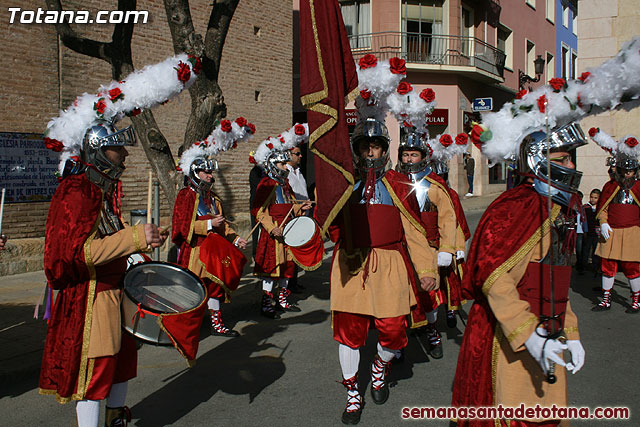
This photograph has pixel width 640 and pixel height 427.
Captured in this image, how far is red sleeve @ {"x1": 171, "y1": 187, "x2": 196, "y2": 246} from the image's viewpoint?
6398 mm

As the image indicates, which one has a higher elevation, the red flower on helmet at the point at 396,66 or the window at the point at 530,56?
the window at the point at 530,56

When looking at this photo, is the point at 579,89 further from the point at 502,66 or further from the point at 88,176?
the point at 502,66

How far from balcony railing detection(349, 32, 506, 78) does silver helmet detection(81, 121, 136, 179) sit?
69.1 ft

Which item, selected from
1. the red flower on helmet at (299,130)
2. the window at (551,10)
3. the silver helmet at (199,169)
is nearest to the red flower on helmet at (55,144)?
the silver helmet at (199,169)

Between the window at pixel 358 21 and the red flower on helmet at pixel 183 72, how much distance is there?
21.3 metres

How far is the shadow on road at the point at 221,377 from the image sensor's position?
4.51 m

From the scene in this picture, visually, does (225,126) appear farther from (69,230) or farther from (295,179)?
(69,230)

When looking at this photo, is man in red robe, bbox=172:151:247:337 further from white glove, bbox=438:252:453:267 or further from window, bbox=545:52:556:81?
window, bbox=545:52:556:81

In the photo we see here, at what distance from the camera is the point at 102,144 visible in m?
3.50

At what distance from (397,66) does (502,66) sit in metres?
25.5

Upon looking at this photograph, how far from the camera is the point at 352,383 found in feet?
14.1

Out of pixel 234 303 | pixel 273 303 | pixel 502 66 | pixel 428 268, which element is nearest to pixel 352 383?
pixel 428 268

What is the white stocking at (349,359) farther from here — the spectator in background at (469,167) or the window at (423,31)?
the spectator in background at (469,167)

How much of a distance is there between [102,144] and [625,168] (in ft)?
22.9
